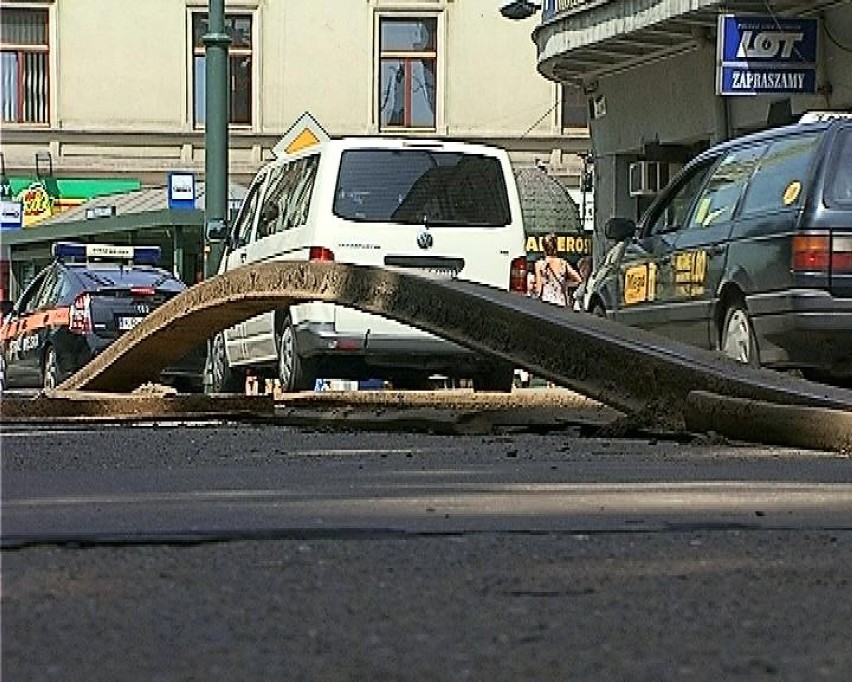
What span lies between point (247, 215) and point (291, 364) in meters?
2.09

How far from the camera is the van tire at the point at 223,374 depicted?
18.8 m

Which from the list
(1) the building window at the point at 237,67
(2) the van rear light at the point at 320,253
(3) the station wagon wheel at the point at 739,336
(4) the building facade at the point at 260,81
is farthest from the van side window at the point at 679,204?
(1) the building window at the point at 237,67

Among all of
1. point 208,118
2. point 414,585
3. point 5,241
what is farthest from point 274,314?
point 5,241

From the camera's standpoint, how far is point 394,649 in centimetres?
335

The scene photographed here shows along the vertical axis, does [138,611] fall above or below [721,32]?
below

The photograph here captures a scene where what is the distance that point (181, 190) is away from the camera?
29828mm

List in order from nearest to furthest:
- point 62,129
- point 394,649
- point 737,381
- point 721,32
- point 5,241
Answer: point 394,649 → point 737,381 → point 721,32 → point 5,241 → point 62,129

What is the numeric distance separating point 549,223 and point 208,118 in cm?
1939

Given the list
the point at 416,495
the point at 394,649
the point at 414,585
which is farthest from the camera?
the point at 416,495

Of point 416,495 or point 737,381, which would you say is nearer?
point 416,495

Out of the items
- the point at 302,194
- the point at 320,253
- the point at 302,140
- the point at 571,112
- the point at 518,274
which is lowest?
the point at 518,274

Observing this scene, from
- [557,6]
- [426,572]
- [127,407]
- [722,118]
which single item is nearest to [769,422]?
[127,407]

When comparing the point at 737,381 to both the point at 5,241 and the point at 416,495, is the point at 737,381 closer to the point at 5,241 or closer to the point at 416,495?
the point at 416,495

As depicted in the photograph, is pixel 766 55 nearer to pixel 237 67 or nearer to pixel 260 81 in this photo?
pixel 260 81
